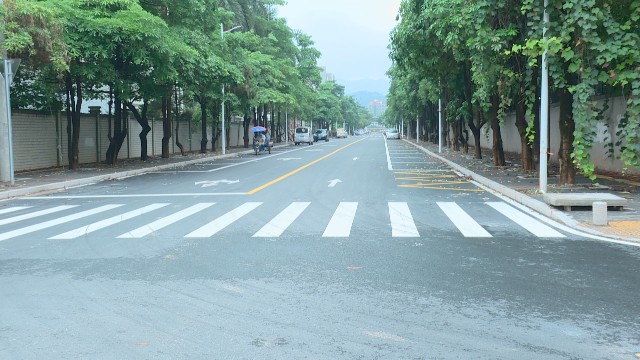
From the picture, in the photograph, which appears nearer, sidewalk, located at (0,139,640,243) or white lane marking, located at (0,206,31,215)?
sidewalk, located at (0,139,640,243)

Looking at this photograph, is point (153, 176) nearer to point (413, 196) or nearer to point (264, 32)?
point (413, 196)

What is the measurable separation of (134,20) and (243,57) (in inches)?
724

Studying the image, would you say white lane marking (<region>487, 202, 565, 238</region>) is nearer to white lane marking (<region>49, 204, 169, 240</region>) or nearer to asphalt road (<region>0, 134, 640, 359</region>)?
asphalt road (<region>0, 134, 640, 359</region>)

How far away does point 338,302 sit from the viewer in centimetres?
612

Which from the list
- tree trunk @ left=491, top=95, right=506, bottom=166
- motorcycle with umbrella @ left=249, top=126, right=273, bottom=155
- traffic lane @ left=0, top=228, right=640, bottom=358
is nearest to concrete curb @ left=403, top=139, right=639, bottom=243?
traffic lane @ left=0, top=228, right=640, bottom=358

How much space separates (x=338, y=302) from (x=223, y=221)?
5.96 metres

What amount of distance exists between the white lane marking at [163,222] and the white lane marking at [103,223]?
813mm

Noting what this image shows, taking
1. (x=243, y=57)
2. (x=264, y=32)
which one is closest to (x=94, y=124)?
(x=243, y=57)

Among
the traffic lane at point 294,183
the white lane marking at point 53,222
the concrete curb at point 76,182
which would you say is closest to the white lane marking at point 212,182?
the traffic lane at point 294,183

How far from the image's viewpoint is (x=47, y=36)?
1881 cm

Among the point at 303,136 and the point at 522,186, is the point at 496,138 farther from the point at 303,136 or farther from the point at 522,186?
the point at 303,136

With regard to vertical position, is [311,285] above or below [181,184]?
below

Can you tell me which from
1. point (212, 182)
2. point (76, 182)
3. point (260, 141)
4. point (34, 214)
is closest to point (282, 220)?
point (34, 214)

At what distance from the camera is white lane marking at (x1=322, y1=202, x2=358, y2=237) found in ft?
33.6
